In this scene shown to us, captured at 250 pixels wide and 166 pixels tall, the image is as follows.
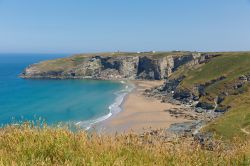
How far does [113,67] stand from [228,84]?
78.9m

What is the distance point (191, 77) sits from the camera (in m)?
120

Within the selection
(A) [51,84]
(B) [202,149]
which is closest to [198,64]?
(A) [51,84]

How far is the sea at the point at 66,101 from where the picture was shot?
80.9 meters

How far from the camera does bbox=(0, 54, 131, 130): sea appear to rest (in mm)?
80875

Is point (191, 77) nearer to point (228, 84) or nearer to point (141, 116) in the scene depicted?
point (228, 84)

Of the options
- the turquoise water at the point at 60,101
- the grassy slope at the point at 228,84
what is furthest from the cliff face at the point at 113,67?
the grassy slope at the point at 228,84

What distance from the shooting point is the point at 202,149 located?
21.3ft

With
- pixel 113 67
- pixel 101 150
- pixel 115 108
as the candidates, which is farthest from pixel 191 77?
pixel 101 150

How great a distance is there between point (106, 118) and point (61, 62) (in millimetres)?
111764

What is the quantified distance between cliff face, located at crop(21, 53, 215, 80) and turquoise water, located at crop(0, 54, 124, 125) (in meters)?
16.0

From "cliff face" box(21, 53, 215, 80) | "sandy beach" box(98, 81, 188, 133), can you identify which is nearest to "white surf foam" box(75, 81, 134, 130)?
"sandy beach" box(98, 81, 188, 133)

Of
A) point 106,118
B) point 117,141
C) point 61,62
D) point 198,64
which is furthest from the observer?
point 61,62

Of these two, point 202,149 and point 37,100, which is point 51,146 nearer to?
point 202,149

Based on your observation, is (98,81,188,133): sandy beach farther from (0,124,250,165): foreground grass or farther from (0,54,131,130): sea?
(0,124,250,165): foreground grass
